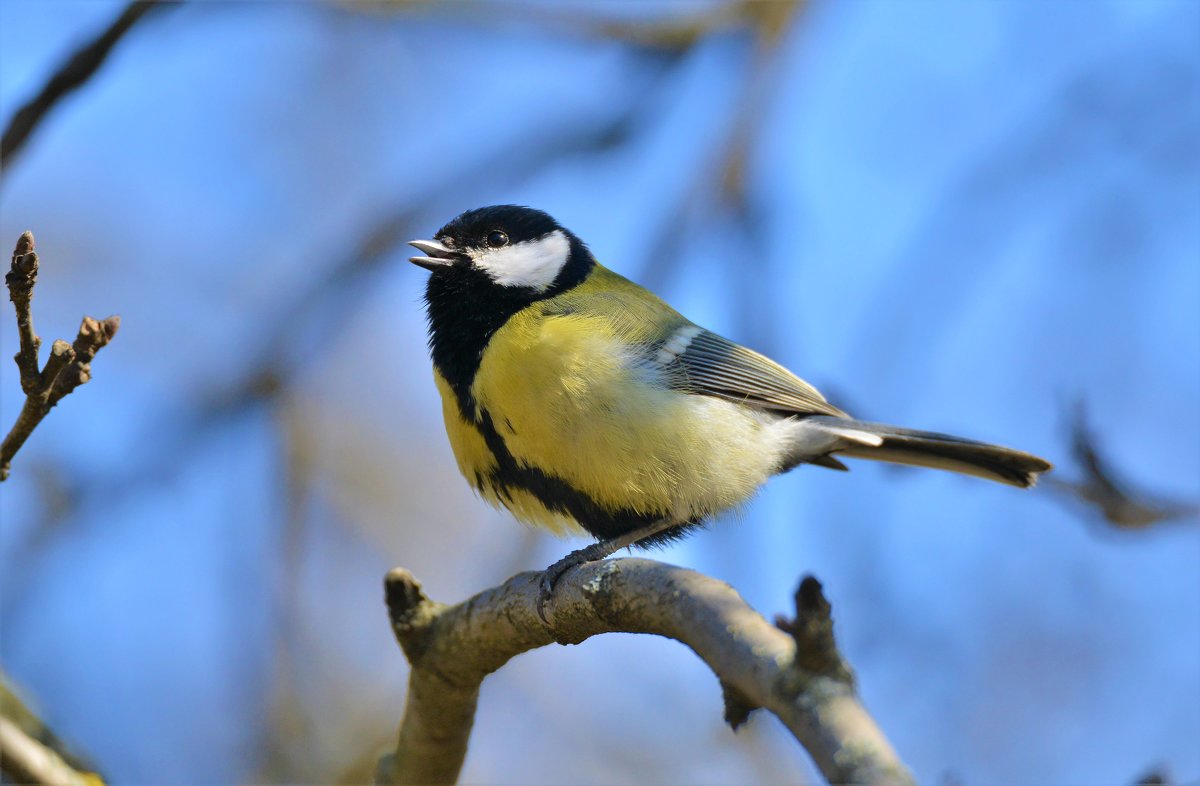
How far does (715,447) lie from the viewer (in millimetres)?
3361

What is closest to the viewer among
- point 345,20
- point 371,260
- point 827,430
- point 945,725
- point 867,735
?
point 867,735

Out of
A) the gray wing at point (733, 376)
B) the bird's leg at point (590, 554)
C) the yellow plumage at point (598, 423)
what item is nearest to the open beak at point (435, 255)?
the yellow plumage at point (598, 423)

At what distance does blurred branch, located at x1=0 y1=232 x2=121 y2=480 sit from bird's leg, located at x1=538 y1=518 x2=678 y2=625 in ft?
3.62

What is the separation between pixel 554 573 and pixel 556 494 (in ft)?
2.07

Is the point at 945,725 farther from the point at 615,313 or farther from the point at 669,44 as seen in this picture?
the point at 669,44

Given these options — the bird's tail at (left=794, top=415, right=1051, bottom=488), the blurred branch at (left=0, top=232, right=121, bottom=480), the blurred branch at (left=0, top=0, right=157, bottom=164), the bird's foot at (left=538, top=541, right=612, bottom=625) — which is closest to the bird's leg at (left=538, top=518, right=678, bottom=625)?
the bird's foot at (left=538, top=541, right=612, bottom=625)

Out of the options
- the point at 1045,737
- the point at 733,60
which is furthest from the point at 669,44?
the point at 1045,737

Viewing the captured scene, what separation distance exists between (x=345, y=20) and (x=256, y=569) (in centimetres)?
288

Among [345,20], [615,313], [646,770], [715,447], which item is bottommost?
[646,770]

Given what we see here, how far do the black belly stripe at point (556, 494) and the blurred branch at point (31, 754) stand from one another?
1.39 metres

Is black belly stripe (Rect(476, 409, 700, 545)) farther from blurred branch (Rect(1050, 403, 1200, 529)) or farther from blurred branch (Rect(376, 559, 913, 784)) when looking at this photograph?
blurred branch (Rect(1050, 403, 1200, 529))

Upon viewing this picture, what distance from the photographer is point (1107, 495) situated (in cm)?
341

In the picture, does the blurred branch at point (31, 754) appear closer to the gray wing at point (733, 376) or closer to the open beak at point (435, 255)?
the open beak at point (435, 255)

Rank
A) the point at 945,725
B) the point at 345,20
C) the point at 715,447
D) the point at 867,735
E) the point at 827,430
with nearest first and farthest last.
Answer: the point at 867,735
the point at 715,447
the point at 827,430
the point at 945,725
the point at 345,20
